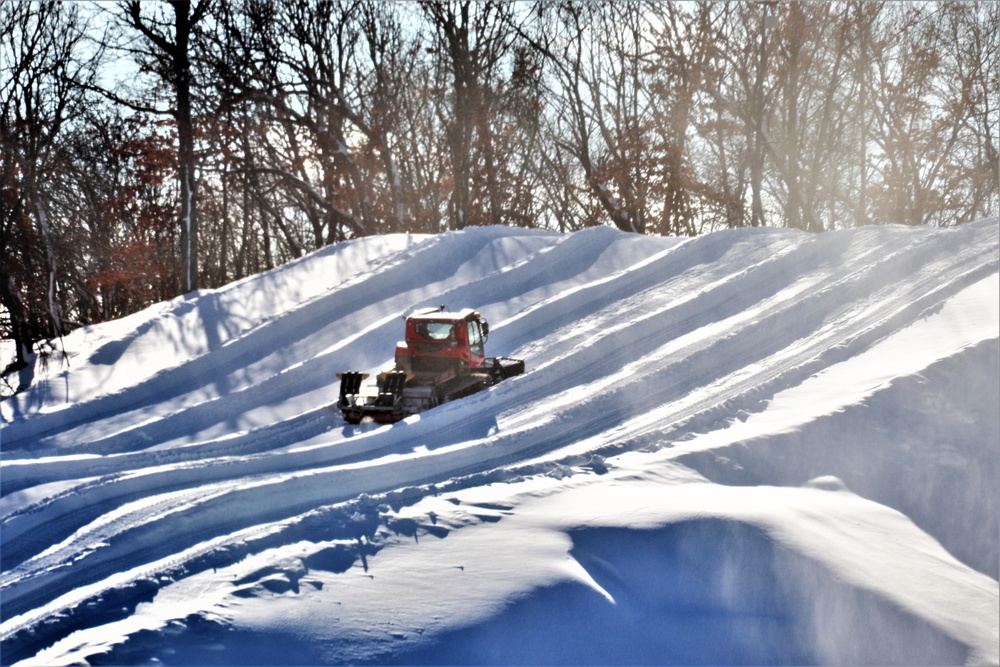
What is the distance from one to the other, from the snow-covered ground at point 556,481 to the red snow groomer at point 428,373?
0.31 m

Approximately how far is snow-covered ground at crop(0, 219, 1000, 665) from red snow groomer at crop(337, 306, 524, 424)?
0.31 meters

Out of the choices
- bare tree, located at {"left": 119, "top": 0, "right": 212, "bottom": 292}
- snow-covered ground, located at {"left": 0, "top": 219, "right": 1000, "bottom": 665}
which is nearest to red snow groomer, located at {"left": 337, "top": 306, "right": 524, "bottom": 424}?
snow-covered ground, located at {"left": 0, "top": 219, "right": 1000, "bottom": 665}

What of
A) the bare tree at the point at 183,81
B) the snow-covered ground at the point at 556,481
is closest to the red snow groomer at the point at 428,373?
the snow-covered ground at the point at 556,481

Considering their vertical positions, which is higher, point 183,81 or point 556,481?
point 183,81

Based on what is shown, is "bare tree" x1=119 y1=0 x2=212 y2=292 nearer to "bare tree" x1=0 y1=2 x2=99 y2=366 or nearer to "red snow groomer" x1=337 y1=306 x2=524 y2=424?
"bare tree" x1=0 y1=2 x2=99 y2=366

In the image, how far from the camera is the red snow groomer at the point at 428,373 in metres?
9.21

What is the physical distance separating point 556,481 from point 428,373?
3.29m

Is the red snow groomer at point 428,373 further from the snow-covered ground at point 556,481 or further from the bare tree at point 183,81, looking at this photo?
the bare tree at point 183,81

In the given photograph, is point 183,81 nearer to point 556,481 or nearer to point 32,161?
point 32,161

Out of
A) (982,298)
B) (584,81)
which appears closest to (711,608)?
(982,298)

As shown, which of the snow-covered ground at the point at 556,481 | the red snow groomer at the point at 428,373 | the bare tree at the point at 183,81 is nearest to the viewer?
the snow-covered ground at the point at 556,481

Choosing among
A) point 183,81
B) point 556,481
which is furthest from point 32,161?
point 556,481

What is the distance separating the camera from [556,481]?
6906 millimetres

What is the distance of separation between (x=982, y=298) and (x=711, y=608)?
263 inches
